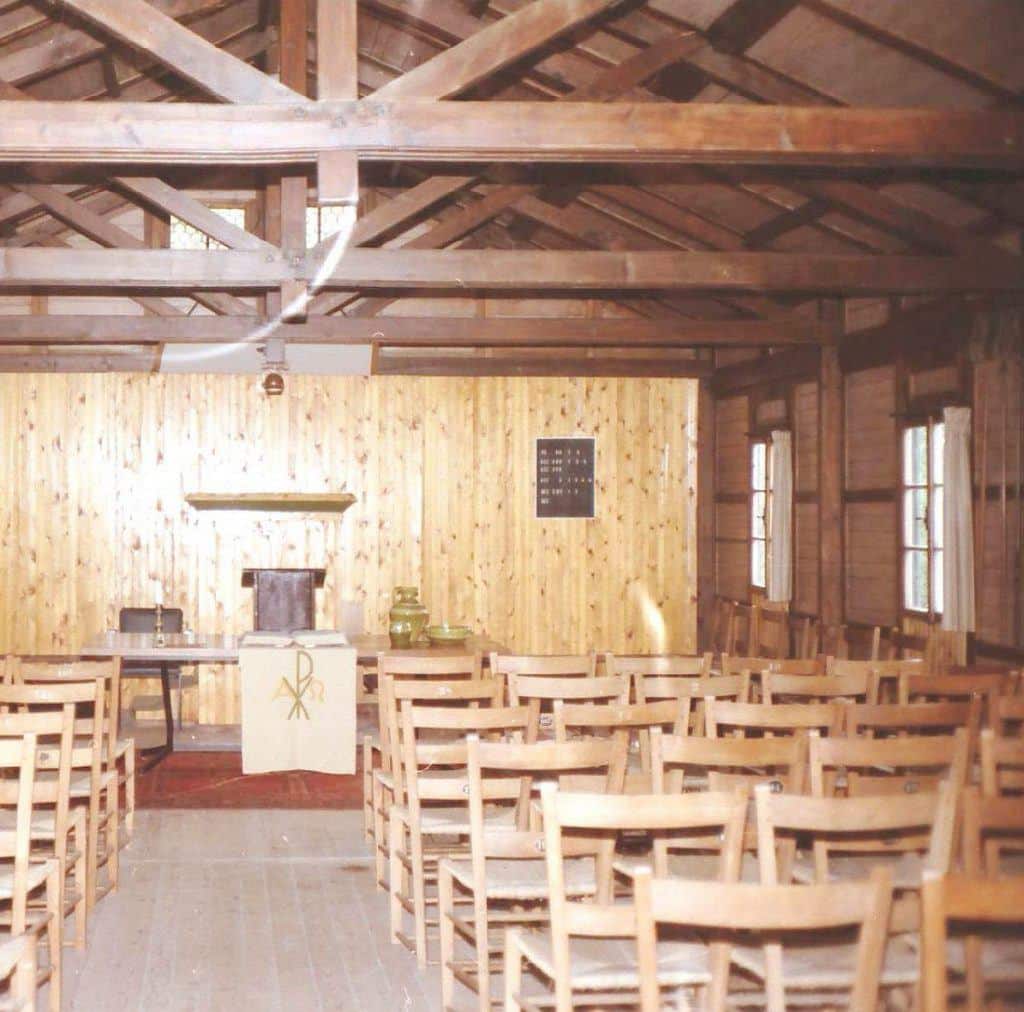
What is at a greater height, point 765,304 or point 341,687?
point 765,304

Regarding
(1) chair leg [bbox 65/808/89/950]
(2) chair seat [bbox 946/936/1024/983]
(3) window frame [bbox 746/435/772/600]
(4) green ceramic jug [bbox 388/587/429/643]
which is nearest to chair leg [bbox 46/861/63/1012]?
(1) chair leg [bbox 65/808/89/950]

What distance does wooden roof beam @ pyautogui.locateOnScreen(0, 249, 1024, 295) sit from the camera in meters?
8.57

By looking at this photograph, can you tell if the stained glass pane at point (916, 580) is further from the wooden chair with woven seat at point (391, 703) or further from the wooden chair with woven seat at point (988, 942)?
the wooden chair with woven seat at point (988, 942)

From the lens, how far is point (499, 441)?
1338 cm

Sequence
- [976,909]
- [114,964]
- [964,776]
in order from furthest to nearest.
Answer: [114,964] < [964,776] < [976,909]

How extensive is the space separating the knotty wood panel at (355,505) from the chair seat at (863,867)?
8.44 m

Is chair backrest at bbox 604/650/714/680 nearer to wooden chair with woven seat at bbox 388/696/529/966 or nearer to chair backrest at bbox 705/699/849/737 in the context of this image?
wooden chair with woven seat at bbox 388/696/529/966

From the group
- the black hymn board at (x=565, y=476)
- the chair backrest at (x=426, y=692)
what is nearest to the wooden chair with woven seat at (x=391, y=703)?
the chair backrest at (x=426, y=692)

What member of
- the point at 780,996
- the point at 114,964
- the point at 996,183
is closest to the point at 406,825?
the point at 114,964

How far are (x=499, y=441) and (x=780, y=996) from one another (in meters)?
10.7

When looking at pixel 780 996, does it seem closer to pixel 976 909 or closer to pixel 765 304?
pixel 976 909

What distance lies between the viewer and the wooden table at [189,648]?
888 centimetres

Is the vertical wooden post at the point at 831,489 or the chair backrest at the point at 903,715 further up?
the vertical wooden post at the point at 831,489

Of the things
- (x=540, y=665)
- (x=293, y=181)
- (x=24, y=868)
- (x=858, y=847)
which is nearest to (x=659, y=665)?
(x=540, y=665)
